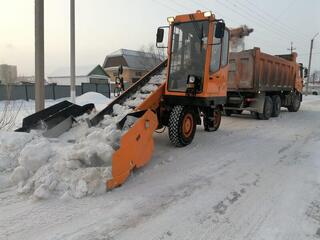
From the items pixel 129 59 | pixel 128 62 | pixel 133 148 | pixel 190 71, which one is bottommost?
pixel 133 148

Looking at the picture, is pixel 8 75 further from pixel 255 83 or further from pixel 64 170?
pixel 255 83

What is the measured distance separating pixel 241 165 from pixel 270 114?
7.82 m

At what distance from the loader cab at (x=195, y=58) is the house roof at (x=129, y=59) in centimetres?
4047

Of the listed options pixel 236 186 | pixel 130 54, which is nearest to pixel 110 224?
pixel 236 186

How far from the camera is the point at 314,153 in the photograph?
6699 millimetres

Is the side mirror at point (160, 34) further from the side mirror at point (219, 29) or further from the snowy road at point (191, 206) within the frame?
the snowy road at point (191, 206)

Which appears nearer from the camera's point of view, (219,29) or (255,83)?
(219,29)

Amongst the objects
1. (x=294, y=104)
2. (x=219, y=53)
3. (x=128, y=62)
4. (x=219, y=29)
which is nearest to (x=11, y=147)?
(x=219, y=29)

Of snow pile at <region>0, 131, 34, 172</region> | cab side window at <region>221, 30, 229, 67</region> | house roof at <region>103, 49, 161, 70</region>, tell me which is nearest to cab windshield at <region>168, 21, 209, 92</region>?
cab side window at <region>221, 30, 229, 67</region>

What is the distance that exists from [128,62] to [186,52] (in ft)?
143

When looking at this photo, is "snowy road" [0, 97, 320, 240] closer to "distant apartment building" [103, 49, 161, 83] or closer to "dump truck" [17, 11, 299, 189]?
"dump truck" [17, 11, 299, 189]

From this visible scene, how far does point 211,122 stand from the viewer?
27.4 feet

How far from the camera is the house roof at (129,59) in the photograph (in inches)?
1934

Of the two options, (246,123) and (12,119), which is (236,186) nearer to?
(12,119)
